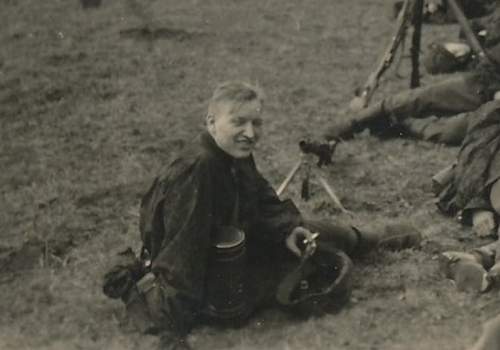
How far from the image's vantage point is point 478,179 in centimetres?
482

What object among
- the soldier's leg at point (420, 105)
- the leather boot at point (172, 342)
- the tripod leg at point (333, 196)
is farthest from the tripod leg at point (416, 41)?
the leather boot at point (172, 342)

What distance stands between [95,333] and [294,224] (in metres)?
1.11

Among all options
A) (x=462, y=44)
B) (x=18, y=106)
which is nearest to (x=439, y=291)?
(x=462, y=44)

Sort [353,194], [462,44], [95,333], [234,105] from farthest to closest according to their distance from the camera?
1. [462,44]
2. [353,194]
3. [95,333]
4. [234,105]

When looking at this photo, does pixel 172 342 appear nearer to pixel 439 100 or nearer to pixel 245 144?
pixel 245 144

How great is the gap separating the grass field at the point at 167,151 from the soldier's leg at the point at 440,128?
81 mm

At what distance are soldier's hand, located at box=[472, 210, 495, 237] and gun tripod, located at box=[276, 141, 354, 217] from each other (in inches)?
30.4

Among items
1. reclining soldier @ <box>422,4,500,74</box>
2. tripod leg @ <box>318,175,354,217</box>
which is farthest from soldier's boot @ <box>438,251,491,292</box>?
reclining soldier @ <box>422,4,500,74</box>

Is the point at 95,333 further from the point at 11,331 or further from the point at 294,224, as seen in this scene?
the point at 294,224

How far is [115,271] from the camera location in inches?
159

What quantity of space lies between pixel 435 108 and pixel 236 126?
3.07 meters

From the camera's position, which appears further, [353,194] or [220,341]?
[353,194]

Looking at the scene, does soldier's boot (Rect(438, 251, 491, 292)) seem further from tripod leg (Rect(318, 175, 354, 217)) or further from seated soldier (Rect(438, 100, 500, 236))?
tripod leg (Rect(318, 175, 354, 217))

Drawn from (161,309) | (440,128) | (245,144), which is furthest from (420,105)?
(161,309)
